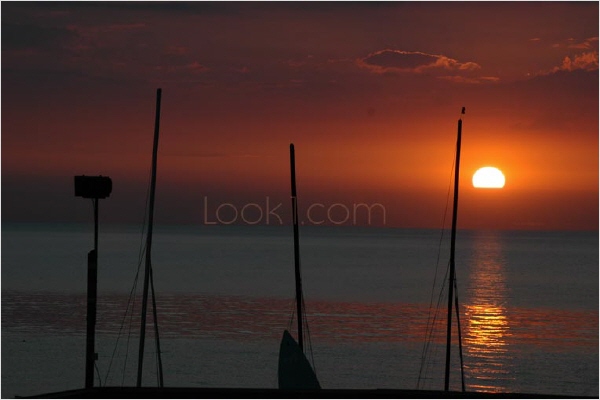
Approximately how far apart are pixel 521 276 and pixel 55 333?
78.3 meters

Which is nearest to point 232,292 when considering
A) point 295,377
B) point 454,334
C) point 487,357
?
point 454,334

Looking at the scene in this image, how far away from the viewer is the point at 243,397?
19844mm

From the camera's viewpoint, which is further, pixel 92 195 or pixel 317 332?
pixel 317 332

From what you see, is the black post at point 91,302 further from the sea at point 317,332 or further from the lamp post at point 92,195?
the sea at point 317,332

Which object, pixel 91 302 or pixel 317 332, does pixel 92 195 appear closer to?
pixel 91 302

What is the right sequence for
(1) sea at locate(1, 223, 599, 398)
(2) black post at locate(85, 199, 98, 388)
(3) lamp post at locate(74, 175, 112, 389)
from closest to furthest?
(2) black post at locate(85, 199, 98, 388) < (3) lamp post at locate(74, 175, 112, 389) < (1) sea at locate(1, 223, 599, 398)

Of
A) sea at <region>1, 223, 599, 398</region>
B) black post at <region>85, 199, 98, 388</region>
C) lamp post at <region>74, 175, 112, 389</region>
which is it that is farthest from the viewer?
sea at <region>1, 223, 599, 398</region>

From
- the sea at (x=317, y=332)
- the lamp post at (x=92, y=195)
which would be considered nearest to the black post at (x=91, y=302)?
the lamp post at (x=92, y=195)

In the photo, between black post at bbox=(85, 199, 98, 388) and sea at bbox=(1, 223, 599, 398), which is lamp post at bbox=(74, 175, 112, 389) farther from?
sea at bbox=(1, 223, 599, 398)

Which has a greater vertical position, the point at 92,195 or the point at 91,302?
the point at 92,195

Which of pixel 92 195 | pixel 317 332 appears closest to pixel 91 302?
pixel 92 195

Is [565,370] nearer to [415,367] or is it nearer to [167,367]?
[415,367]

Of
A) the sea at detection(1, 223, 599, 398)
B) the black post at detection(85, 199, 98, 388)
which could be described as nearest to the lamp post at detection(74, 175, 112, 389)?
the black post at detection(85, 199, 98, 388)

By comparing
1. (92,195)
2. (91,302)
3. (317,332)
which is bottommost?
(317,332)
